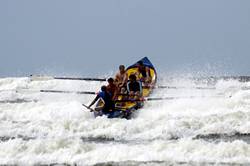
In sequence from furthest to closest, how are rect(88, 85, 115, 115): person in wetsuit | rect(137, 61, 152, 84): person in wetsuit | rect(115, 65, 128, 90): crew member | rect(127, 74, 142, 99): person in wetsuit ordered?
rect(137, 61, 152, 84): person in wetsuit
rect(115, 65, 128, 90): crew member
rect(127, 74, 142, 99): person in wetsuit
rect(88, 85, 115, 115): person in wetsuit

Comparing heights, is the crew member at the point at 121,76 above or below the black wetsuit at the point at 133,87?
above

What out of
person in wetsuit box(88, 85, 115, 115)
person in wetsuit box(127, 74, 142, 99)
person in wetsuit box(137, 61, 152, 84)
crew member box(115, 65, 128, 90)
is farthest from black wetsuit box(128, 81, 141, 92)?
person in wetsuit box(137, 61, 152, 84)

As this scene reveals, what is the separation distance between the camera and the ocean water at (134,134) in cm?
944

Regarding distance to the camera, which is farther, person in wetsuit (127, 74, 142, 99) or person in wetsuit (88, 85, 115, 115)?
person in wetsuit (127, 74, 142, 99)

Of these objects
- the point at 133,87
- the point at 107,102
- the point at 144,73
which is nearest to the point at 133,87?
the point at 133,87

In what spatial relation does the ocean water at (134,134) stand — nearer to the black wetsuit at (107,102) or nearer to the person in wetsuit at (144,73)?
the black wetsuit at (107,102)

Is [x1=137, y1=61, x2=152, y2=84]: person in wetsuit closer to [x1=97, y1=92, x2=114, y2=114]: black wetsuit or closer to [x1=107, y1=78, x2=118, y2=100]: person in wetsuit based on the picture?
[x1=107, y1=78, x2=118, y2=100]: person in wetsuit

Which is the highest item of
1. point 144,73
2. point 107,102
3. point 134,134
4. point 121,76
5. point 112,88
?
point 144,73

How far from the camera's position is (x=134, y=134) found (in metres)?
11.8

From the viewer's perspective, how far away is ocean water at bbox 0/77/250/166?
9.44m

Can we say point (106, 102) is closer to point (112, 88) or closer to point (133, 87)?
point (112, 88)

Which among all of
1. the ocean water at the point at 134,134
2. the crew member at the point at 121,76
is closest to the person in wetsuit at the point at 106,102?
the ocean water at the point at 134,134

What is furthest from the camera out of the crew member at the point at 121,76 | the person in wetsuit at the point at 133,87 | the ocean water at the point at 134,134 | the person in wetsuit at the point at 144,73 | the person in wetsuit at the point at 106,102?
the person in wetsuit at the point at 144,73

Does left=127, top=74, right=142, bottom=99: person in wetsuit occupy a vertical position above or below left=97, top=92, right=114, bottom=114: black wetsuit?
above
